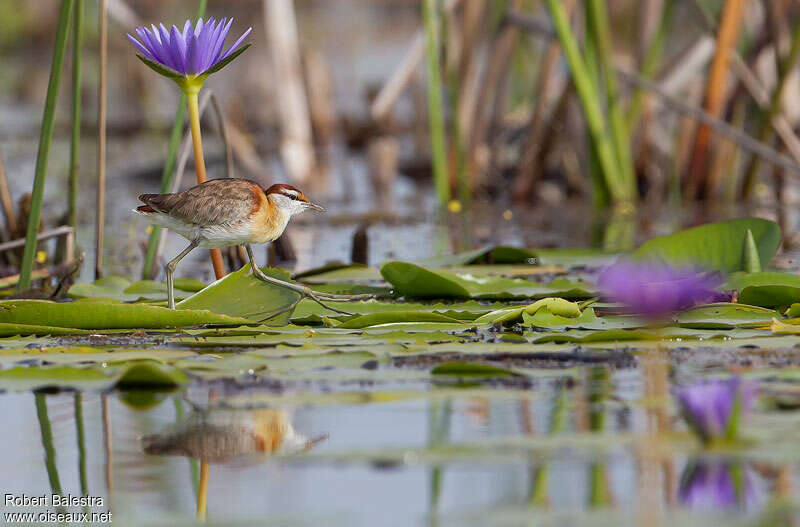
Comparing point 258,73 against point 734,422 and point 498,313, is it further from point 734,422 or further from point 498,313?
point 734,422

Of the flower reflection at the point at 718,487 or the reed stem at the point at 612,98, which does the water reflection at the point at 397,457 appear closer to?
the flower reflection at the point at 718,487

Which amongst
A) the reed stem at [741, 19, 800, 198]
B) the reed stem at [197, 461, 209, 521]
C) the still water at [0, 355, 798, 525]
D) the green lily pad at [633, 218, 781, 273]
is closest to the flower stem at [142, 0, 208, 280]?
the still water at [0, 355, 798, 525]

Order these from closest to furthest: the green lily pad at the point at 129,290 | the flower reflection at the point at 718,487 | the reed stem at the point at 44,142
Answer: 1. the flower reflection at the point at 718,487
2. the reed stem at the point at 44,142
3. the green lily pad at the point at 129,290

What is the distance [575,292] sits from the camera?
336 cm

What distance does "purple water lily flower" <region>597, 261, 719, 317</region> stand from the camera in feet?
9.62

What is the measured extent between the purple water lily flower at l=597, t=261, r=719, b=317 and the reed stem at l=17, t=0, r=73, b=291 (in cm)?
160

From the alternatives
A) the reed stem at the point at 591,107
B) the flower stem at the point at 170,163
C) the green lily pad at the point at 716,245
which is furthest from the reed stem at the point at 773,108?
the flower stem at the point at 170,163

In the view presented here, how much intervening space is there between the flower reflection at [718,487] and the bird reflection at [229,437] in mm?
622

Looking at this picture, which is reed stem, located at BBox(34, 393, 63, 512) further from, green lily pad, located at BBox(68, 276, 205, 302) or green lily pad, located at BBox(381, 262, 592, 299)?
green lily pad, located at BBox(381, 262, 592, 299)

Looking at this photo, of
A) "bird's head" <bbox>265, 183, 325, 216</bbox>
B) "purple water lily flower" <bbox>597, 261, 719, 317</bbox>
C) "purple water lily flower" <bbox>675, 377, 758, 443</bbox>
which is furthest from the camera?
"bird's head" <bbox>265, 183, 325, 216</bbox>

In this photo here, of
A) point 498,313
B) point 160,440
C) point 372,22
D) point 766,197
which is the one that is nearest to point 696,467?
point 160,440

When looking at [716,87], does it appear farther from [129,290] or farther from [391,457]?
[391,457]

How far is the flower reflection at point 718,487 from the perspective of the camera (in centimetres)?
154

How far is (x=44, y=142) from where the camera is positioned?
3.29 meters
